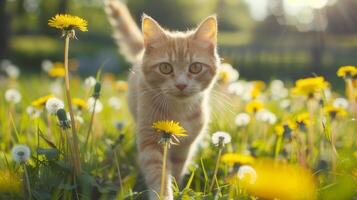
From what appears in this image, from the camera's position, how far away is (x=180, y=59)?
2.78m

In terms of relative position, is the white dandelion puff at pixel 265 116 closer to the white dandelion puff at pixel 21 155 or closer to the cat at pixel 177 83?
the cat at pixel 177 83

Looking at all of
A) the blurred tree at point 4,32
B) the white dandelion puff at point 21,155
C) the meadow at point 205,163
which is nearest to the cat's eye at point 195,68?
the meadow at point 205,163

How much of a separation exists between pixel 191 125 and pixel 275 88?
6.77ft

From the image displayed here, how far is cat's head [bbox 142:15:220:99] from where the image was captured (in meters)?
2.72

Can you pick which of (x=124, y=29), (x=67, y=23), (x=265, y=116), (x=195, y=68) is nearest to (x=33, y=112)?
(x=195, y=68)

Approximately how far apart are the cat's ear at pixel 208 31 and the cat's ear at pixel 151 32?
213 mm

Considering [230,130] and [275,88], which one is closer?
[230,130]

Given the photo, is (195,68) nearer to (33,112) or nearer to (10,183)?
(33,112)

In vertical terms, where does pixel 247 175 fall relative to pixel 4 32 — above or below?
below

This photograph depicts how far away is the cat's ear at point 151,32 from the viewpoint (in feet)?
9.26

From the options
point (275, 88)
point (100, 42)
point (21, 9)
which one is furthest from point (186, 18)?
point (275, 88)

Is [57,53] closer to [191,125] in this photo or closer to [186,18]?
[186,18]

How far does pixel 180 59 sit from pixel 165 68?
0.10m

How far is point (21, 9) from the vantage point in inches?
942
